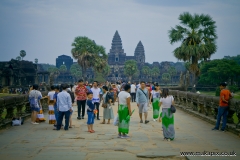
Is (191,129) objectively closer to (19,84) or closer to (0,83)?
(0,83)

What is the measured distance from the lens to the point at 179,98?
2261cm

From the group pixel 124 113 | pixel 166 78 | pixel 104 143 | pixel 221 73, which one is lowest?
pixel 104 143

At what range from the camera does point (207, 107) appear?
14.6 metres

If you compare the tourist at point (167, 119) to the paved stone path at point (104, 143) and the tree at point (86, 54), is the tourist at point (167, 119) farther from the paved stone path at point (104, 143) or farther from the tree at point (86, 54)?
the tree at point (86, 54)

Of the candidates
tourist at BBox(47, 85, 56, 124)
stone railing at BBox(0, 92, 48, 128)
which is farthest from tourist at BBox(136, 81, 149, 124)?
stone railing at BBox(0, 92, 48, 128)

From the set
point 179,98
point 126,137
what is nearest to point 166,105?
Answer: point 126,137

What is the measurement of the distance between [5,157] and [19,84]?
6201 centimetres

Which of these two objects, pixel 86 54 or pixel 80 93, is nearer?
pixel 80 93

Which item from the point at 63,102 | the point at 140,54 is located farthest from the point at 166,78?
the point at 63,102

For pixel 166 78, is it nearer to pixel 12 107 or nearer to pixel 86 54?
pixel 86 54

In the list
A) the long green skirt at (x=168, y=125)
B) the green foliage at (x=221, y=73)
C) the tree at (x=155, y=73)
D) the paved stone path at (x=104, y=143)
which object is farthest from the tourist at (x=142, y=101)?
the tree at (x=155, y=73)

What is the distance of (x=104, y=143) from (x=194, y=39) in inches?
847

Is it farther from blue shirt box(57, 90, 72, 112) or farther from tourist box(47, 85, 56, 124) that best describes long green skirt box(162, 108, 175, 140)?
tourist box(47, 85, 56, 124)

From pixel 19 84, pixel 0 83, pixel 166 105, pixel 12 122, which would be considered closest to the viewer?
pixel 166 105
